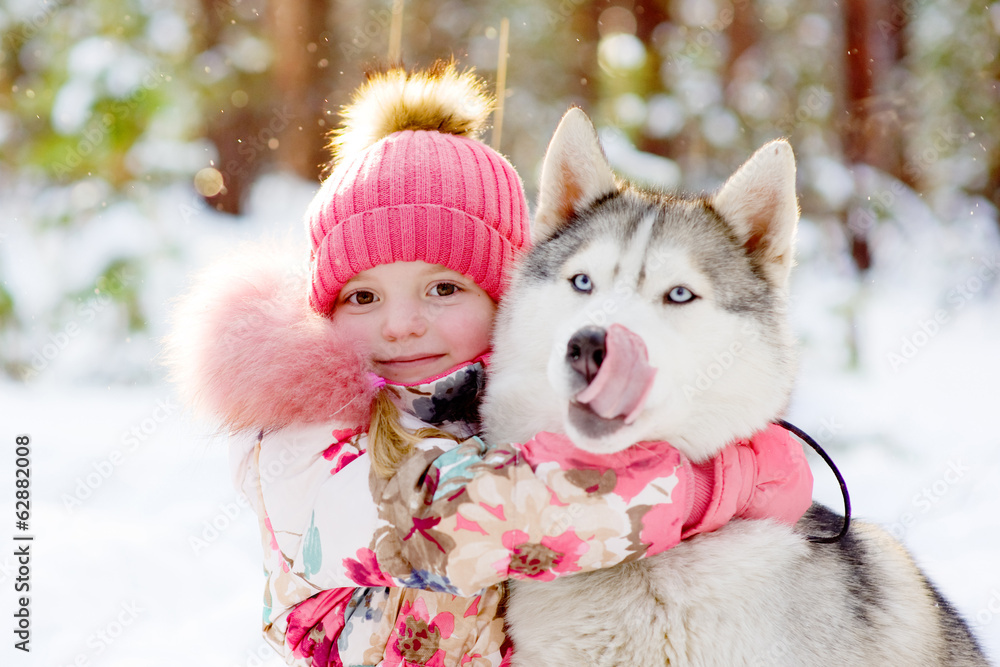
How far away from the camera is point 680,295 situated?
1562 millimetres

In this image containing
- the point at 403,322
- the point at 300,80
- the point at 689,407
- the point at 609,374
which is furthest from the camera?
the point at 300,80

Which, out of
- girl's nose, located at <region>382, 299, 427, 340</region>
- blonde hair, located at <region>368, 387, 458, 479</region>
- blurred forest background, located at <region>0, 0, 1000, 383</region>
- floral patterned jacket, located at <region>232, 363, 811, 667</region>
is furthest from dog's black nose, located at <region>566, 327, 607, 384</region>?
blurred forest background, located at <region>0, 0, 1000, 383</region>

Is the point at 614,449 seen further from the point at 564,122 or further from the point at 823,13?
the point at 823,13

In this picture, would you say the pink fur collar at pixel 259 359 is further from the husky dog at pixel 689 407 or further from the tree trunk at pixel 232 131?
the tree trunk at pixel 232 131

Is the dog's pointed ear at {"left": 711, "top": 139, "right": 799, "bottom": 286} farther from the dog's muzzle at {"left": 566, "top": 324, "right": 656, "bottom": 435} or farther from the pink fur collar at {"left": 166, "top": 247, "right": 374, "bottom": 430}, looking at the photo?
the pink fur collar at {"left": 166, "top": 247, "right": 374, "bottom": 430}

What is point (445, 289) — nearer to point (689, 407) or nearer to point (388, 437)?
point (388, 437)

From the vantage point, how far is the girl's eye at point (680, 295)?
61.3 inches

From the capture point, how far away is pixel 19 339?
13.6ft

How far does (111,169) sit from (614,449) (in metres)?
4.17

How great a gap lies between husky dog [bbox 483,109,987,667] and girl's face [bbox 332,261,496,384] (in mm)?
134

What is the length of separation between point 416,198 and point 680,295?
0.79 m

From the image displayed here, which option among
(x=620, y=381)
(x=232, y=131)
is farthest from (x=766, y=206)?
(x=232, y=131)

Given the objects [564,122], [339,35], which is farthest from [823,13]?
[564,122]

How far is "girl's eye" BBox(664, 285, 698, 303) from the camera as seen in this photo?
1557mm
